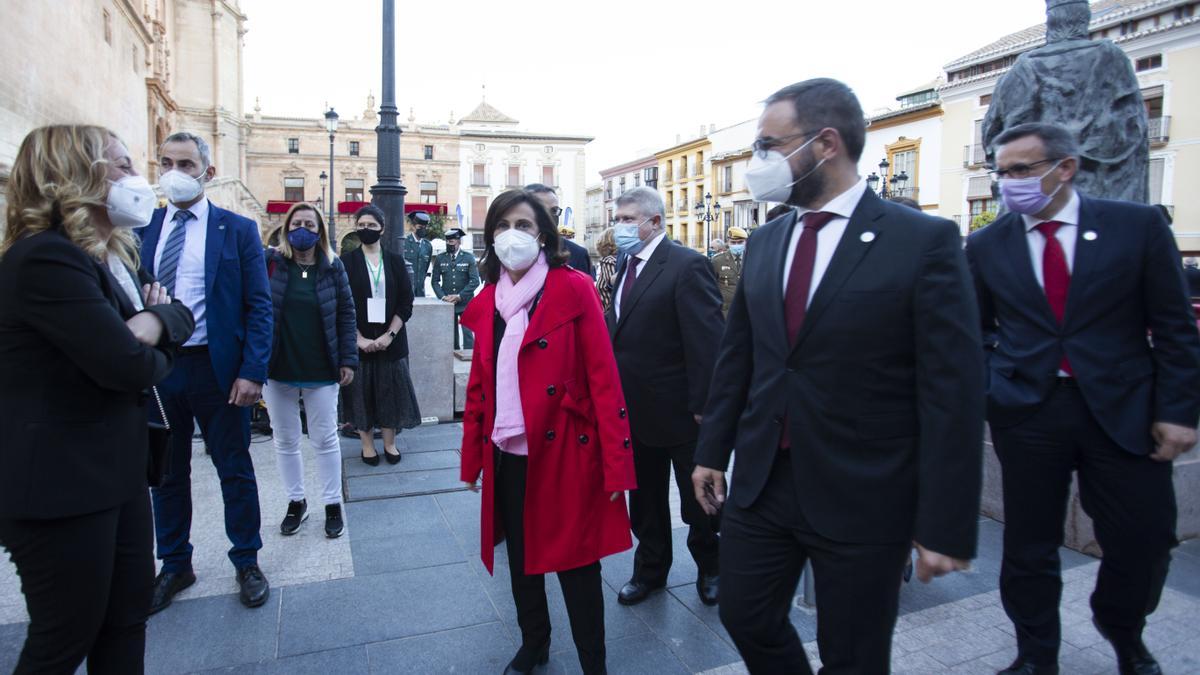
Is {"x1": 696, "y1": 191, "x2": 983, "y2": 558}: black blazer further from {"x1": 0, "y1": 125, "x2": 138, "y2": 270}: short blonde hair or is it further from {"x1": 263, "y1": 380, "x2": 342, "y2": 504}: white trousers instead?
{"x1": 263, "y1": 380, "x2": 342, "y2": 504}: white trousers

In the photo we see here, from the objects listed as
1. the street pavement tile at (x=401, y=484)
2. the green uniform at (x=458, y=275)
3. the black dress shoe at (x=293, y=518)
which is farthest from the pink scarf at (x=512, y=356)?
the green uniform at (x=458, y=275)

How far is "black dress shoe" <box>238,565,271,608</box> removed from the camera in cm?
349

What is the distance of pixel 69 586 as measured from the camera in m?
2.03

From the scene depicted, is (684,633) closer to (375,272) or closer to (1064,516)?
(1064,516)

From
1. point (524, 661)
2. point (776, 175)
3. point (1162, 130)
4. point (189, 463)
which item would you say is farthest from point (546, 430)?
point (1162, 130)

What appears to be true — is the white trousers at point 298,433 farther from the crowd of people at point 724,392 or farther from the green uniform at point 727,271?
the green uniform at point 727,271

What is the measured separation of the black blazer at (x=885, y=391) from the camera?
72.6 inches

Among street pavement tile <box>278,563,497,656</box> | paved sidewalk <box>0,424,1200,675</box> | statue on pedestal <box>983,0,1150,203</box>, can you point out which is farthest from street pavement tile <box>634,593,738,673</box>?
statue on pedestal <box>983,0,1150,203</box>

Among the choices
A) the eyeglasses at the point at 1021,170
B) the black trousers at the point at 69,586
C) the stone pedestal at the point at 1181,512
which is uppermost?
the eyeglasses at the point at 1021,170

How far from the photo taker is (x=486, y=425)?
2.92 m

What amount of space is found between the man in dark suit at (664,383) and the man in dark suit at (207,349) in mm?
1806

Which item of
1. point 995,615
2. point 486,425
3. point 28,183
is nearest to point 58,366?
point 28,183

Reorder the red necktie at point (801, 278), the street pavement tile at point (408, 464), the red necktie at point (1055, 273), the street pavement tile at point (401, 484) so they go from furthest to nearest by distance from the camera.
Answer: the street pavement tile at point (408, 464) < the street pavement tile at point (401, 484) < the red necktie at point (1055, 273) < the red necktie at point (801, 278)

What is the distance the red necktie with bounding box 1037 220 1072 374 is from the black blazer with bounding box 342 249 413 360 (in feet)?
15.1
